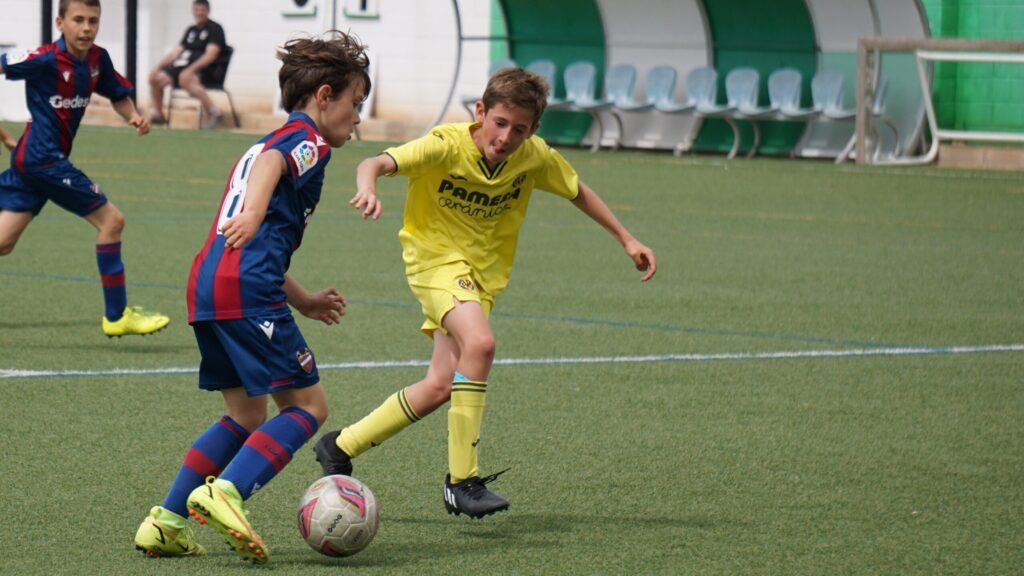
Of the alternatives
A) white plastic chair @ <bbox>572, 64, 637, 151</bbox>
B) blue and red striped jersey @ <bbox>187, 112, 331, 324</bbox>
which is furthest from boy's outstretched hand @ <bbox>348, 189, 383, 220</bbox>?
white plastic chair @ <bbox>572, 64, 637, 151</bbox>

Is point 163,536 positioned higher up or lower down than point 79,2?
lower down

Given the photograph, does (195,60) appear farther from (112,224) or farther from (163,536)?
(163,536)

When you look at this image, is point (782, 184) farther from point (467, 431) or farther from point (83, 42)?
point (467, 431)

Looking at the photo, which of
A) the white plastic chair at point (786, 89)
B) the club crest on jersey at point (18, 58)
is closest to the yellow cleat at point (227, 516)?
the club crest on jersey at point (18, 58)

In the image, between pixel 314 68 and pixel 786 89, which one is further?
pixel 786 89

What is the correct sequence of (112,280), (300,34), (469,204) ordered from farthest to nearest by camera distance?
(300,34)
(112,280)
(469,204)

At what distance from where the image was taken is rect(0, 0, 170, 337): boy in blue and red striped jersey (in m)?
8.88

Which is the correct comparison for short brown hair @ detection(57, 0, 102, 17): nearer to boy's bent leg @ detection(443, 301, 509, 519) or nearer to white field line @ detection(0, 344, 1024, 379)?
white field line @ detection(0, 344, 1024, 379)

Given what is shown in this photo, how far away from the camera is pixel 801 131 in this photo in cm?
2367

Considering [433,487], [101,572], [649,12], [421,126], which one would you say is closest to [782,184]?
[649,12]

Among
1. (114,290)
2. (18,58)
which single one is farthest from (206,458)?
(18,58)

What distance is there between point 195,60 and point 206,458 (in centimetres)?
2350

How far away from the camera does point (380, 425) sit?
558 centimetres

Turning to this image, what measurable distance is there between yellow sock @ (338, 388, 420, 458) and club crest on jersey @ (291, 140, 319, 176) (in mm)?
1086
